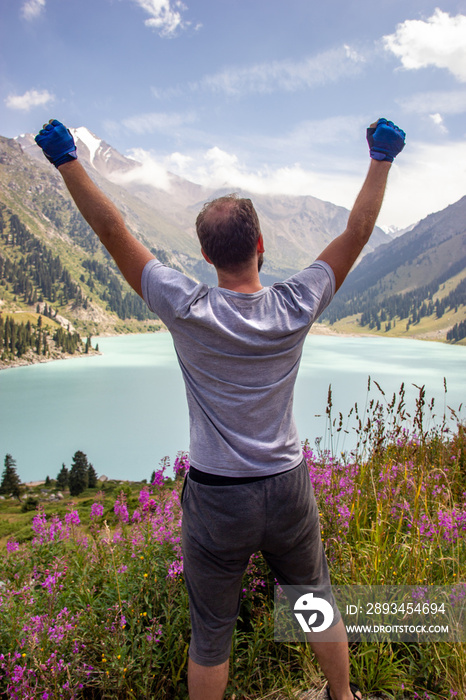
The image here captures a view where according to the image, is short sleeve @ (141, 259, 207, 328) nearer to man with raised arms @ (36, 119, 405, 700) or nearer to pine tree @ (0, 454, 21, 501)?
man with raised arms @ (36, 119, 405, 700)

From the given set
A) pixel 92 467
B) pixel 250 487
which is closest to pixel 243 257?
pixel 250 487

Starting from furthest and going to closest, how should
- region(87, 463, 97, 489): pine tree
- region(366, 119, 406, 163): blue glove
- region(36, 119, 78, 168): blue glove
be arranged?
1. region(87, 463, 97, 489): pine tree
2. region(366, 119, 406, 163): blue glove
3. region(36, 119, 78, 168): blue glove

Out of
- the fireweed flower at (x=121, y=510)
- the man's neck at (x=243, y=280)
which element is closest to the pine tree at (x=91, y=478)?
the fireweed flower at (x=121, y=510)

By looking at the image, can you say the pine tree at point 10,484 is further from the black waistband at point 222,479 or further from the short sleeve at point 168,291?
the short sleeve at point 168,291

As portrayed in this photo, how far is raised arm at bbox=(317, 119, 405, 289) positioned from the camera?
215 cm

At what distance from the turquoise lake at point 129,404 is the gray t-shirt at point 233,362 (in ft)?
74.8

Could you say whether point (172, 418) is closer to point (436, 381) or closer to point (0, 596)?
point (436, 381)

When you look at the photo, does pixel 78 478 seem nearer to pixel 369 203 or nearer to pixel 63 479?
pixel 63 479

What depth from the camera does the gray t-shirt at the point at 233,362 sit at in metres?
1.81

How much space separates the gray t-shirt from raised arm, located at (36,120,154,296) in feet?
0.31

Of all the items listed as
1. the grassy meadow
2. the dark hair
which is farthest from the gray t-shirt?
the grassy meadow

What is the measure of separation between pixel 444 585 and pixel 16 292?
18476cm

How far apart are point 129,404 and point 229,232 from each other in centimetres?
6231

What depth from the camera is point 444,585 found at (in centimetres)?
280
